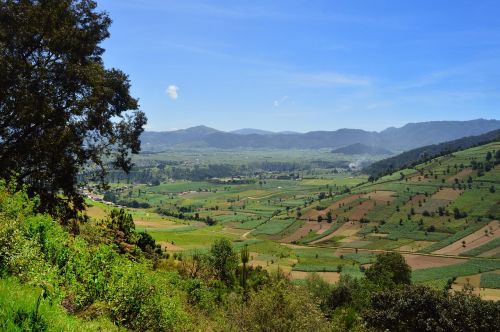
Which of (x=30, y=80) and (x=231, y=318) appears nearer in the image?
(x=30, y=80)

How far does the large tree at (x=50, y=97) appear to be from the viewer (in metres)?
25.5

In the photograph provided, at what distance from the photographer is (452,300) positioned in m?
48.0

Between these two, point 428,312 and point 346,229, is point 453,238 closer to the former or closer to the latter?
point 346,229

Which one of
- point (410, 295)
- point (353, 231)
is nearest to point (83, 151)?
point (410, 295)

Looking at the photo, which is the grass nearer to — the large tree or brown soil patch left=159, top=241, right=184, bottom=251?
brown soil patch left=159, top=241, right=184, bottom=251

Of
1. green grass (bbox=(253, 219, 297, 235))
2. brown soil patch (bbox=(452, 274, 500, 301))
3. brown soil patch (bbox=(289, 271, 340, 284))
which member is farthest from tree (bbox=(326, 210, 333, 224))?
brown soil patch (bbox=(452, 274, 500, 301))

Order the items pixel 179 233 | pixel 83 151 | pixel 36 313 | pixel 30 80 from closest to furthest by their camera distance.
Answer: pixel 36 313 → pixel 30 80 → pixel 83 151 → pixel 179 233

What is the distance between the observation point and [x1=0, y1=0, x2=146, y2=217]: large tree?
2552 cm

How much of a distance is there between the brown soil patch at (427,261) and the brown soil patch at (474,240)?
336 inches

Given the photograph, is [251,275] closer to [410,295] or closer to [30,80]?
[410,295]

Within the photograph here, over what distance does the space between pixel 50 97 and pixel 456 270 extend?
119045 mm

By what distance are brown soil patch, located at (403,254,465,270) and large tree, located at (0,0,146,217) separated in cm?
11151

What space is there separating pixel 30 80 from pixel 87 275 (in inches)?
590

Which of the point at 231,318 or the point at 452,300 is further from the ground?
the point at 231,318
